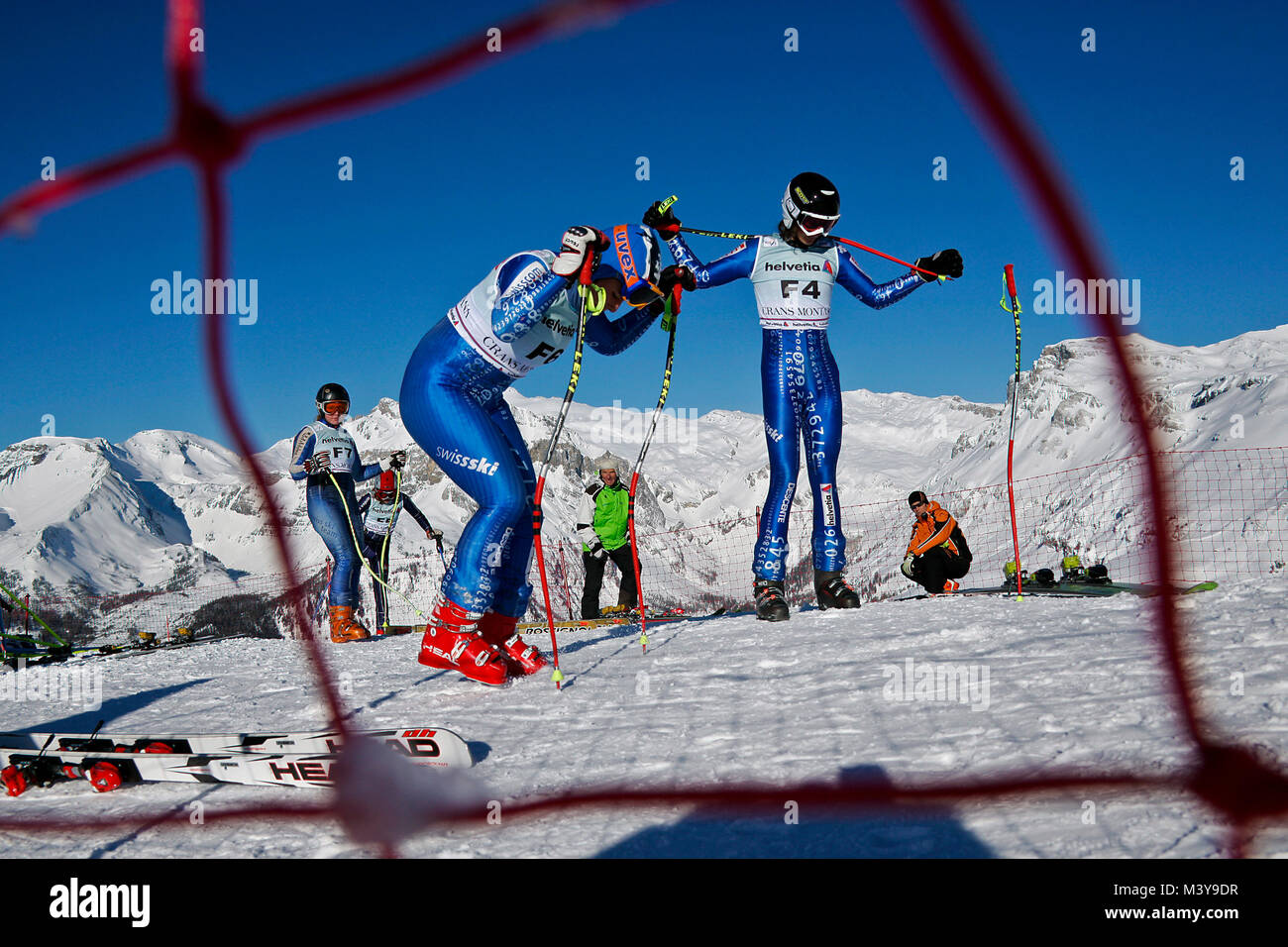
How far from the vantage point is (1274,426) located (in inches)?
3698

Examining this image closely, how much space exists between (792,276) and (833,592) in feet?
7.74

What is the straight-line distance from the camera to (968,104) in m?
1.37

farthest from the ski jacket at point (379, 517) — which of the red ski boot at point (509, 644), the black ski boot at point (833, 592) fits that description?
the red ski boot at point (509, 644)

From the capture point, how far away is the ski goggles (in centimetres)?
577

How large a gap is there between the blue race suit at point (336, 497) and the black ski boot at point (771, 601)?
3.63 metres

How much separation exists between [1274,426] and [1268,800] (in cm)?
11602

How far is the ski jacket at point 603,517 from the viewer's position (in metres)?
9.40

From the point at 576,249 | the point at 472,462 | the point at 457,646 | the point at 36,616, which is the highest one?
the point at 576,249

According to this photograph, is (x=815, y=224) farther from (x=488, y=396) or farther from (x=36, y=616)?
(x=36, y=616)

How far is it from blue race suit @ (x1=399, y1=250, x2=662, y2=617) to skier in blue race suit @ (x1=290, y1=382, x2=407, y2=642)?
3512mm

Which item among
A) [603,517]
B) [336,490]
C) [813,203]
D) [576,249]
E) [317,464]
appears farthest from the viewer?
[603,517]
